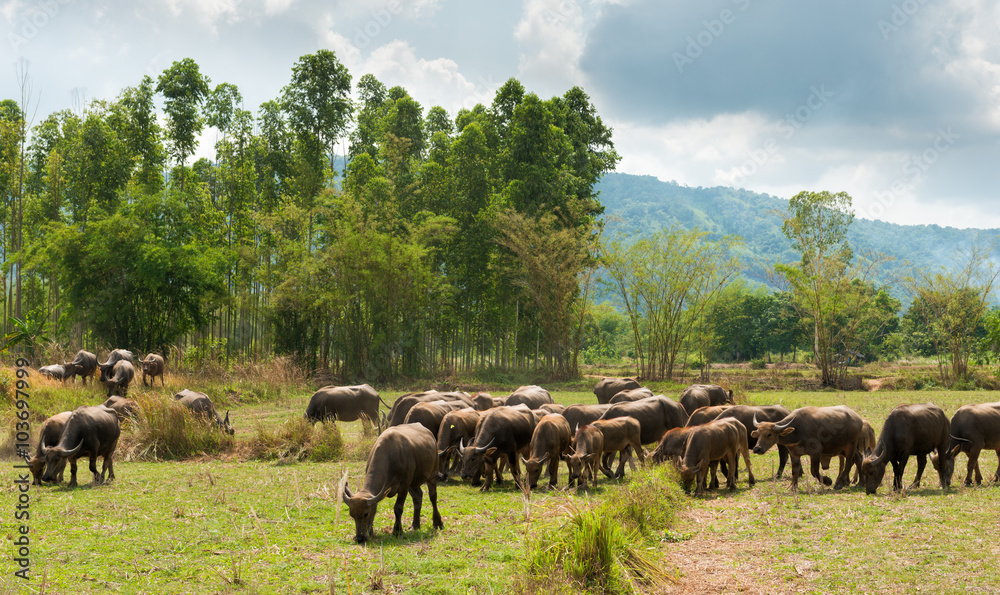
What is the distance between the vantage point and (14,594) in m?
5.57

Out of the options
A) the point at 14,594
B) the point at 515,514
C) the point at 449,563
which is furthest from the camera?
the point at 515,514

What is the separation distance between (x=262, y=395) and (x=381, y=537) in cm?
1721

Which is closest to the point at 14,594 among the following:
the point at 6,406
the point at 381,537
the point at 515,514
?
the point at 381,537

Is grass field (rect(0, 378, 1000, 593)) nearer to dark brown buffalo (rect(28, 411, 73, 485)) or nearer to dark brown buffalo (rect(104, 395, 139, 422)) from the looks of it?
dark brown buffalo (rect(28, 411, 73, 485))

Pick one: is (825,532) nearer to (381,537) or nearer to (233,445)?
(381,537)

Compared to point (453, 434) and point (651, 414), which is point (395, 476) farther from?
point (651, 414)

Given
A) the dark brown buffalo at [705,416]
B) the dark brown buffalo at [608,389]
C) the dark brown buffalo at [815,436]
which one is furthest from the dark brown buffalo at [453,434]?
the dark brown buffalo at [608,389]

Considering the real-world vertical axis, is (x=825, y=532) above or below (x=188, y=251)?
below

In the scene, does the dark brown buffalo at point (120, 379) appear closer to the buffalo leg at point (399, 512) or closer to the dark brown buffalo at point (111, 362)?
the dark brown buffalo at point (111, 362)

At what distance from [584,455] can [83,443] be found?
333 inches

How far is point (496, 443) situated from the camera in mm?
11141

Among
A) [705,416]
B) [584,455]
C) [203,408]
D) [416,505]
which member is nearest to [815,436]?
[705,416]

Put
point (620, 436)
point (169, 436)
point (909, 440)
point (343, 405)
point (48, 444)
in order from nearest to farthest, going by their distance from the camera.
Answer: point (909, 440)
point (48, 444)
point (620, 436)
point (169, 436)
point (343, 405)

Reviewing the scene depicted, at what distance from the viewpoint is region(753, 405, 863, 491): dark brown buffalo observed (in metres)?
10.9
